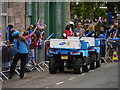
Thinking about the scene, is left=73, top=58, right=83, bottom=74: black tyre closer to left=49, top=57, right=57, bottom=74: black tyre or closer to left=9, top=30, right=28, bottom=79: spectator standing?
left=49, top=57, right=57, bottom=74: black tyre

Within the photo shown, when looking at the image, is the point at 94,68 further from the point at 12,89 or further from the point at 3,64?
the point at 12,89

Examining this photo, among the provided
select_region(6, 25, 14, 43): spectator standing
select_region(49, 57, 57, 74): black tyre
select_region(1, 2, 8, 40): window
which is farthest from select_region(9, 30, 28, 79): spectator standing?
select_region(1, 2, 8, 40): window

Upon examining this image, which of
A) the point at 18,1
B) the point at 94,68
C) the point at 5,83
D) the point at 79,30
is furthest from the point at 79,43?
the point at 18,1

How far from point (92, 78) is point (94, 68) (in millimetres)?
2930

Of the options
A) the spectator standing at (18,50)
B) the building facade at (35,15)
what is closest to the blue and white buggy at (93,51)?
the spectator standing at (18,50)

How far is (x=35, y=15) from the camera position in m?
22.1

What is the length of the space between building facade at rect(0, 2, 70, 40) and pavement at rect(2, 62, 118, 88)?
450cm

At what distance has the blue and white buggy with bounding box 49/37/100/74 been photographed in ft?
50.0

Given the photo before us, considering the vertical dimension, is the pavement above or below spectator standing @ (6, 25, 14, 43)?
below

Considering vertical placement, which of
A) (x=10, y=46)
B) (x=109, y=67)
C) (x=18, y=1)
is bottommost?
(x=109, y=67)

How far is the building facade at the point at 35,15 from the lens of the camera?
19.8 metres

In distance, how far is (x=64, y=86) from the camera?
12297mm

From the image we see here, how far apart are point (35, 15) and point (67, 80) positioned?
8989 mm

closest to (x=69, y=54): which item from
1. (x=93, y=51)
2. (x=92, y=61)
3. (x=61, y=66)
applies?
(x=61, y=66)
